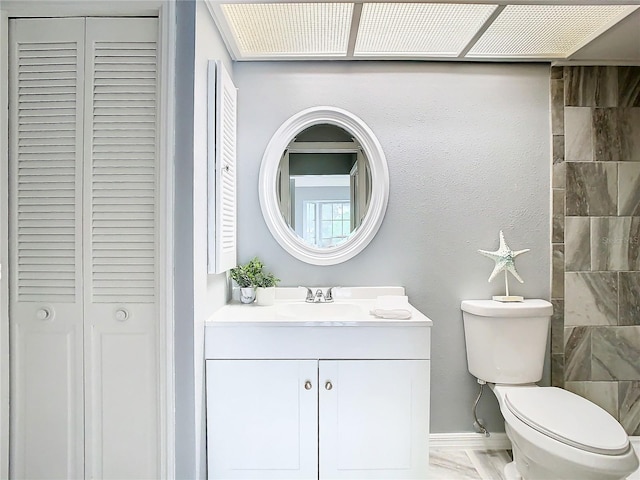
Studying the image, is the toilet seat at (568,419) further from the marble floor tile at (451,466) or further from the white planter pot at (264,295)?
the white planter pot at (264,295)

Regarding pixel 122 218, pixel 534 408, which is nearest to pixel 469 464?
pixel 534 408

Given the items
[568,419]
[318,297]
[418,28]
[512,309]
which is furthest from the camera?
[318,297]

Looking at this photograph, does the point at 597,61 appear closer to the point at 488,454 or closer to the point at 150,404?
the point at 488,454

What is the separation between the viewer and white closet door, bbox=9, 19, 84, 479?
1707 mm

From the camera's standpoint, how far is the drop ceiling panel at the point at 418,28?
193 centimetres

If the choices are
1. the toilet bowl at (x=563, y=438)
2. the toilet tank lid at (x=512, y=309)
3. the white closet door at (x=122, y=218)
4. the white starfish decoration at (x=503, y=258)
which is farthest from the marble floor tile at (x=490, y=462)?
the white closet door at (x=122, y=218)

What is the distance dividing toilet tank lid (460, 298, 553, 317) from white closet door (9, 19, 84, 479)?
1.78 meters

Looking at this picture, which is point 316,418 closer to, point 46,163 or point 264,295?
point 264,295

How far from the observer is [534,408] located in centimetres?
189

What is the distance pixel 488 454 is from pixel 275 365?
52.1 inches

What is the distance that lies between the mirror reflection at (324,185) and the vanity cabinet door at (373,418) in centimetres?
76

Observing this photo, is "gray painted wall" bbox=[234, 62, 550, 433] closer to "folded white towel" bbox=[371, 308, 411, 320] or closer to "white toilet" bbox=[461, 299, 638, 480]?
"white toilet" bbox=[461, 299, 638, 480]

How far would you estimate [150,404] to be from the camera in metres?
1.73

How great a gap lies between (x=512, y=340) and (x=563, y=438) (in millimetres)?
578
